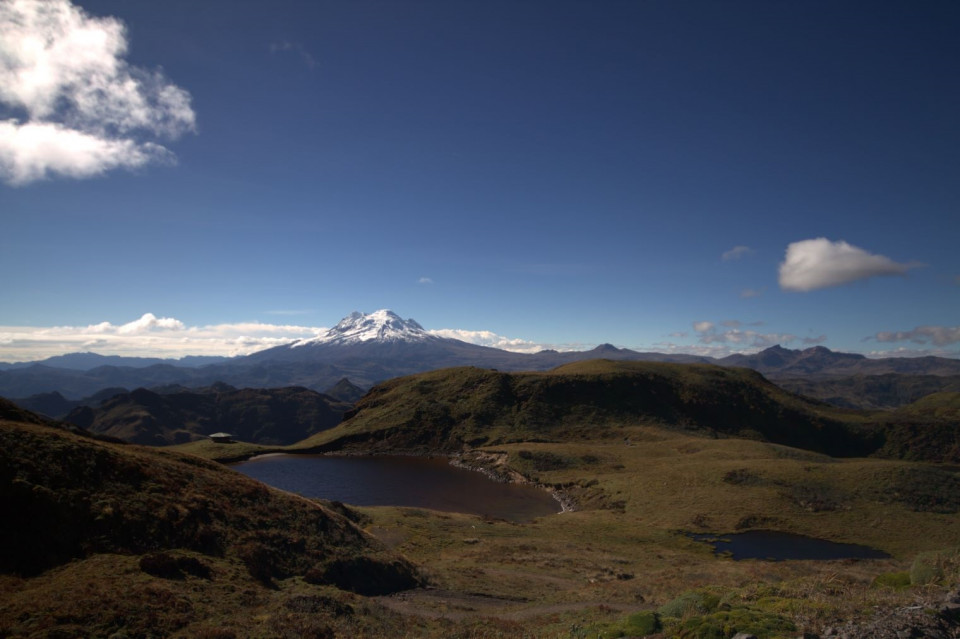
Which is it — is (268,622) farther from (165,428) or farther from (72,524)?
(165,428)

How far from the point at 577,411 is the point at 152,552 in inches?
3798

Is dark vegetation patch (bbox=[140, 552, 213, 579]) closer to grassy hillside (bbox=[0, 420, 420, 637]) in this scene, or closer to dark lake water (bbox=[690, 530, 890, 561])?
grassy hillside (bbox=[0, 420, 420, 637])

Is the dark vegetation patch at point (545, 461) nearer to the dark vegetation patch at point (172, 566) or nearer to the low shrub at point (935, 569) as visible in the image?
the low shrub at point (935, 569)

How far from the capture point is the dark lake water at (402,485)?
5803 centimetres

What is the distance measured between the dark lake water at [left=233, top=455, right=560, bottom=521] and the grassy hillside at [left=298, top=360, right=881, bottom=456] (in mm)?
13758

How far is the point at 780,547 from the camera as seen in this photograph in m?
42.8

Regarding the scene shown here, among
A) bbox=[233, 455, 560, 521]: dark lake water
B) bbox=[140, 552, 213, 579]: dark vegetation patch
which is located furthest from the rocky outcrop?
bbox=[233, 455, 560, 521]: dark lake water

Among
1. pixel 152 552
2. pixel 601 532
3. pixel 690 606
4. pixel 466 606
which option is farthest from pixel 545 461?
pixel 152 552

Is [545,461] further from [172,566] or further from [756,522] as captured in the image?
[172,566]

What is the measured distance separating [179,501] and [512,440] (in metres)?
75.3

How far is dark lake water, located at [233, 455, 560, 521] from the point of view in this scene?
5803 centimetres

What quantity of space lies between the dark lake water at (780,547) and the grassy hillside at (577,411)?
163ft

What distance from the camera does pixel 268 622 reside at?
1483 cm

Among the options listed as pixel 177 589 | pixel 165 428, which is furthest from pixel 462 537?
pixel 165 428
